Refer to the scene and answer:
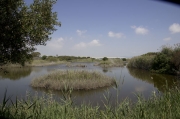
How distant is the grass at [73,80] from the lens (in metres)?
12.5

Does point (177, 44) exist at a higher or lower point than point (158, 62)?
higher

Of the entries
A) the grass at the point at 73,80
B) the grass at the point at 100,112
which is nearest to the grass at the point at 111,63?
the grass at the point at 73,80

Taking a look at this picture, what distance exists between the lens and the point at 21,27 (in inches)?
172

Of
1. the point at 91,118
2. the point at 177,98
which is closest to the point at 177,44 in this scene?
the point at 177,98

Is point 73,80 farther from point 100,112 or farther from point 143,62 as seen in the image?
point 143,62

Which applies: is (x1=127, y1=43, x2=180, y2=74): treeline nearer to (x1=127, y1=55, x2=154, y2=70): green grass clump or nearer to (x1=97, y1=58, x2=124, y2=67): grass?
Answer: (x1=127, y1=55, x2=154, y2=70): green grass clump

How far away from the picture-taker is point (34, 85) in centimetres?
1328

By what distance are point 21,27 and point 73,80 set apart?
30.6ft

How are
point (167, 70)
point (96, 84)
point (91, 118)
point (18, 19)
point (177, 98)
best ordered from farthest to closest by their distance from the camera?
point (167, 70) → point (96, 84) → point (18, 19) → point (177, 98) → point (91, 118)

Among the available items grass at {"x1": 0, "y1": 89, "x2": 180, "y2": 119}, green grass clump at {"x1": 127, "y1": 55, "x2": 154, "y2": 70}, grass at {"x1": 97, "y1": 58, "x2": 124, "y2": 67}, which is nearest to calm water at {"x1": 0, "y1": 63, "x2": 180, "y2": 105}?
grass at {"x1": 0, "y1": 89, "x2": 180, "y2": 119}

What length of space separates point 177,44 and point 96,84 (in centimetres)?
1673

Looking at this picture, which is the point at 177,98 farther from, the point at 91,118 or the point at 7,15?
the point at 7,15

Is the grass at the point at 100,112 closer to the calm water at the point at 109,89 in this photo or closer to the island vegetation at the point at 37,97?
the island vegetation at the point at 37,97

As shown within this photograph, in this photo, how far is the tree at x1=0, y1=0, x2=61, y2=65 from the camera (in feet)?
14.0
